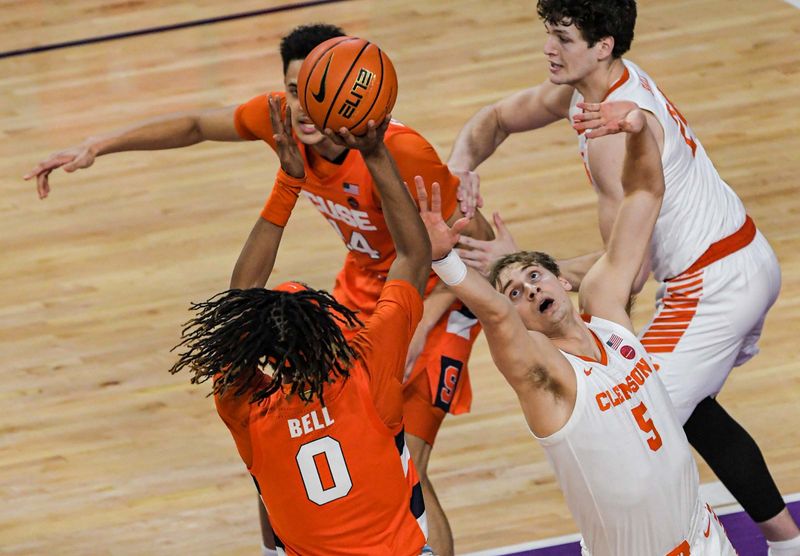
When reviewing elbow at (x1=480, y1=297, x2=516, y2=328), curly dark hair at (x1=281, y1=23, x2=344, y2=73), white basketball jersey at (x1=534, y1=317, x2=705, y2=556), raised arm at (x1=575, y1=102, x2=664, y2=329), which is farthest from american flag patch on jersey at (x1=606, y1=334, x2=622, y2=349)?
curly dark hair at (x1=281, y1=23, x2=344, y2=73)

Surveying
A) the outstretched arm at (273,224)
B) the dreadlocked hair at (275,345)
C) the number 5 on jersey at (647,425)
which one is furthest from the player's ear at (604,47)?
the dreadlocked hair at (275,345)

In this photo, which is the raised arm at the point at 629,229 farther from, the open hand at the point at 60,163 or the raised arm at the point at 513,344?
the open hand at the point at 60,163

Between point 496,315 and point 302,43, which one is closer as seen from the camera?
point 496,315

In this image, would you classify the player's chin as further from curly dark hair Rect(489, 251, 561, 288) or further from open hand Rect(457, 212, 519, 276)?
curly dark hair Rect(489, 251, 561, 288)

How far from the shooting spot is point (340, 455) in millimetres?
3273

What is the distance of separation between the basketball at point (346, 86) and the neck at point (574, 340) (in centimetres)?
75

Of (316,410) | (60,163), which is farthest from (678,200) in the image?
(60,163)

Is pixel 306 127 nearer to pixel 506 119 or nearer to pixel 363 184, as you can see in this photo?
pixel 363 184

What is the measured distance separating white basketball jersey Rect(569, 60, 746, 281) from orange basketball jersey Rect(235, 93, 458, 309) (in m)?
0.51

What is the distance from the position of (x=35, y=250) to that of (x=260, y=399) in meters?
4.12

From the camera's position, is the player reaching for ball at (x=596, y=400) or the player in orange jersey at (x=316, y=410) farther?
the player reaching for ball at (x=596, y=400)

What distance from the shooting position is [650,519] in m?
3.67

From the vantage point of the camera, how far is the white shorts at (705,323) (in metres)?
4.28

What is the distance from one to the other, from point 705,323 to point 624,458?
Result: 0.90 meters
